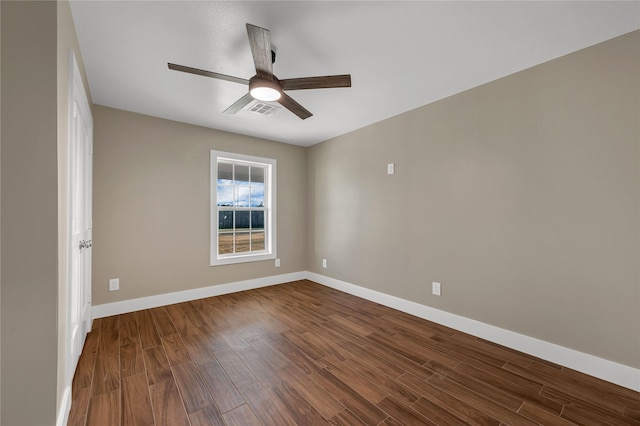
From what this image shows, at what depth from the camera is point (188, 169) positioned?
3643mm

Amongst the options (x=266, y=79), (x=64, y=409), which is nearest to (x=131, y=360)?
(x=64, y=409)

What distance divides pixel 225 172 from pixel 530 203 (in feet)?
12.5

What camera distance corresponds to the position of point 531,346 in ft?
7.33

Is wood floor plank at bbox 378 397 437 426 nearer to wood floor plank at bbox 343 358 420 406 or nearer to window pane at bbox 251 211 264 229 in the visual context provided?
wood floor plank at bbox 343 358 420 406

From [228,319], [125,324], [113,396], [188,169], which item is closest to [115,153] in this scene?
[188,169]

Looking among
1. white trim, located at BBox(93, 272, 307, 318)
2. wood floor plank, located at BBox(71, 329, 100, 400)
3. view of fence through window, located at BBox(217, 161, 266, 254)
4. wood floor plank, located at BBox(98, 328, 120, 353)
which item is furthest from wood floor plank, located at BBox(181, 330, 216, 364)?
view of fence through window, located at BBox(217, 161, 266, 254)

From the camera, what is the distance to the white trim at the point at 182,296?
3061mm

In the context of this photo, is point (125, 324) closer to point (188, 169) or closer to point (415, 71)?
point (188, 169)

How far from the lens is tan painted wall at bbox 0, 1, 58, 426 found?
121cm

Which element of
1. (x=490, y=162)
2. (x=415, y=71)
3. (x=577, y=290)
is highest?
(x=415, y=71)

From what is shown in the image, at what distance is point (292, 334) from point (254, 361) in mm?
545

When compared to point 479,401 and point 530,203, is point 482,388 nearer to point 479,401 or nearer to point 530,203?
point 479,401

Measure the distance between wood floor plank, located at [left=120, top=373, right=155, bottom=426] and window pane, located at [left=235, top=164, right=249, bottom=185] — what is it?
9.40 feet

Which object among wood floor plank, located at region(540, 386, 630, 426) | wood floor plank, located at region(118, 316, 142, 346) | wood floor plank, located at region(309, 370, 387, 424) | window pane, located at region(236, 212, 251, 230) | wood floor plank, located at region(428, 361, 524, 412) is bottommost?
wood floor plank, located at region(540, 386, 630, 426)
